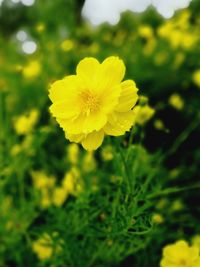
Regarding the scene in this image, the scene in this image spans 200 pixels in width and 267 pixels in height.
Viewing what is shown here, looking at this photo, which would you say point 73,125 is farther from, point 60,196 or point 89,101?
point 60,196

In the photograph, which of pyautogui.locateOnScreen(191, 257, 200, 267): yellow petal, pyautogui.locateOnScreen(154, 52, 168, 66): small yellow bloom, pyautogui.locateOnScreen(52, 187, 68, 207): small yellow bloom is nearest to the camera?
pyautogui.locateOnScreen(191, 257, 200, 267): yellow petal

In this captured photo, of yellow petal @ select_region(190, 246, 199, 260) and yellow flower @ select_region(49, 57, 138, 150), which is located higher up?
yellow flower @ select_region(49, 57, 138, 150)

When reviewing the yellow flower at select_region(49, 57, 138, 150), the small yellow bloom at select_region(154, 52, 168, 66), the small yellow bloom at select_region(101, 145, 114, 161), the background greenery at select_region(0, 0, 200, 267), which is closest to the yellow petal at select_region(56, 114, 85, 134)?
the yellow flower at select_region(49, 57, 138, 150)

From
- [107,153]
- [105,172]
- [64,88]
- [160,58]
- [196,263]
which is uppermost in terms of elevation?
[160,58]

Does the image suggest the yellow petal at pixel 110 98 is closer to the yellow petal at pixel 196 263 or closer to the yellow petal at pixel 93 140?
the yellow petal at pixel 93 140

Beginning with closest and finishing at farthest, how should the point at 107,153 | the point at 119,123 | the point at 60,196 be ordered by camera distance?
A: the point at 119,123
the point at 107,153
the point at 60,196

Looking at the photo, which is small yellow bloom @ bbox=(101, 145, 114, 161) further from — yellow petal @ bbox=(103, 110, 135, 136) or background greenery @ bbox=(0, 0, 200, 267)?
yellow petal @ bbox=(103, 110, 135, 136)

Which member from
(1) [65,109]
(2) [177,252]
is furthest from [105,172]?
(1) [65,109]
